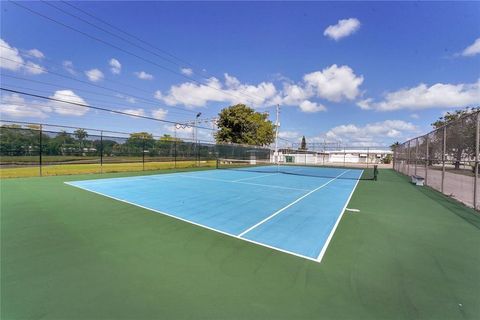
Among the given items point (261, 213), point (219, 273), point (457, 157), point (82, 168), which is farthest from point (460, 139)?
point (82, 168)

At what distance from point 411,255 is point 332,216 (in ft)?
7.07

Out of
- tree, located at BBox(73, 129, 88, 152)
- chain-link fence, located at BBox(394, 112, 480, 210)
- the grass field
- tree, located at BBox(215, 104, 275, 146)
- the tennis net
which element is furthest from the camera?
tree, located at BBox(215, 104, 275, 146)

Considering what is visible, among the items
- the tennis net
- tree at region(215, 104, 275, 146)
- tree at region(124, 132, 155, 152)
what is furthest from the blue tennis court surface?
tree at region(215, 104, 275, 146)

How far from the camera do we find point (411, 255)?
360cm

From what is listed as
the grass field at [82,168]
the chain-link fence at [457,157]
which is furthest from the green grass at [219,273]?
the grass field at [82,168]

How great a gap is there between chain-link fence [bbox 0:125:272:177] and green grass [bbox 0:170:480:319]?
38.2 ft

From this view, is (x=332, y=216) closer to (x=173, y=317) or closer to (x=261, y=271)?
(x=261, y=271)

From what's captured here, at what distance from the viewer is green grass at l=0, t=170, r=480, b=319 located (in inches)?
90.4

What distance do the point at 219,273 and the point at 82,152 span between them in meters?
17.2

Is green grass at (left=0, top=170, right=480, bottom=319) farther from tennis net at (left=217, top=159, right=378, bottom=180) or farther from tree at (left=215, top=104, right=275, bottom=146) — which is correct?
tree at (left=215, top=104, right=275, bottom=146)

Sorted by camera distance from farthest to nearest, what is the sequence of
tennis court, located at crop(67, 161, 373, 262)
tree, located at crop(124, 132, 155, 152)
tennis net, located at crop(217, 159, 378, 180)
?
tree, located at crop(124, 132, 155, 152), tennis net, located at crop(217, 159, 378, 180), tennis court, located at crop(67, 161, 373, 262)

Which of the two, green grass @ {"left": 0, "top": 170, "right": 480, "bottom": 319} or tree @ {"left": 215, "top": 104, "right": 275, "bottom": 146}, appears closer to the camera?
green grass @ {"left": 0, "top": 170, "right": 480, "bottom": 319}

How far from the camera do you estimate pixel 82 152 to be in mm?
16312

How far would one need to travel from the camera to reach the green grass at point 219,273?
2295mm
